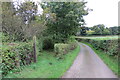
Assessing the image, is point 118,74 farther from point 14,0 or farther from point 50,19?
point 14,0

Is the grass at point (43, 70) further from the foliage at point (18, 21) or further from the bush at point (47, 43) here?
the bush at point (47, 43)

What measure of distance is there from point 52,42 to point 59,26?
2.40 meters

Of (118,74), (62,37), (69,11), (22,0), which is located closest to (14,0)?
(22,0)

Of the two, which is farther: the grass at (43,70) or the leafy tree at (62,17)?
the leafy tree at (62,17)

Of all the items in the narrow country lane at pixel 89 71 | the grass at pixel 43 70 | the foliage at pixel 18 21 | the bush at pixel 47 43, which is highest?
the foliage at pixel 18 21

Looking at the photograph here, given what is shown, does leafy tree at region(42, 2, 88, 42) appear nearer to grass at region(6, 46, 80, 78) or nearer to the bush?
the bush

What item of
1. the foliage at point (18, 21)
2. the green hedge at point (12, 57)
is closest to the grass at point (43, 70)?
the green hedge at point (12, 57)

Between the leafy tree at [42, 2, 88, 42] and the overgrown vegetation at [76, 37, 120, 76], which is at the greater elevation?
the leafy tree at [42, 2, 88, 42]

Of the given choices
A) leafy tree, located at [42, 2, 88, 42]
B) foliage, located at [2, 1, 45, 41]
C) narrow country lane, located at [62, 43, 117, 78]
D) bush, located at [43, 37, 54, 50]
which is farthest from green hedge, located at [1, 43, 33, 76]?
leafy tree, located at [42, 2, 88, 42]

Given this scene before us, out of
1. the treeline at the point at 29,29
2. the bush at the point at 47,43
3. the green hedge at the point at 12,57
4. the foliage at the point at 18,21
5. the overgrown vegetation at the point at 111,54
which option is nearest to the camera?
the green hedge at the point at 12,57

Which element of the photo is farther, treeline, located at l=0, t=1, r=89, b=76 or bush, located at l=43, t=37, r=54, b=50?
bush, located at l=43, t=37, r=54, b=50

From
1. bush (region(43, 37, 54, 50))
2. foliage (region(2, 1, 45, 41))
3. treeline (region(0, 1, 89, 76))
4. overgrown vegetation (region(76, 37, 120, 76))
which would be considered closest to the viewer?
treeline (region(0, 1, 89, 76))

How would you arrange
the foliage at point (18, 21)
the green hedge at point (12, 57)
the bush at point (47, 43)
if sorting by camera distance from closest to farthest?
the green hedge at point (12, 57)
the foliage at point (18, 21)
the bush at point (47, 43)

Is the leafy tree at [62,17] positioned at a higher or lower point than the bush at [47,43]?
higher
